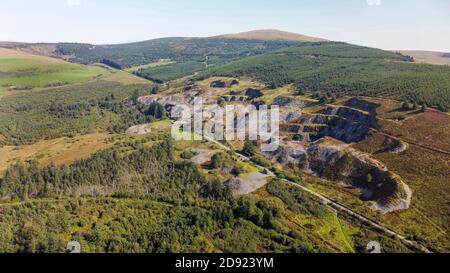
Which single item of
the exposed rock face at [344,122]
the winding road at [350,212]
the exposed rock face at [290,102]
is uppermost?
the exposed rock face at [290,102]

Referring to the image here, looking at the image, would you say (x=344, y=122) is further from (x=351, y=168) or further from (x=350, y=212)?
(x=350, y=212)

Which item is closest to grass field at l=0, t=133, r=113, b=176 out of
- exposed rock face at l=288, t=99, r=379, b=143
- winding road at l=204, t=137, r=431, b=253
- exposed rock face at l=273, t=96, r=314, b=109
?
winding road at l=204, t=137, r=431, b=253

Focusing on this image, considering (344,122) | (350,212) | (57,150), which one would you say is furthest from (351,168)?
(57,150)

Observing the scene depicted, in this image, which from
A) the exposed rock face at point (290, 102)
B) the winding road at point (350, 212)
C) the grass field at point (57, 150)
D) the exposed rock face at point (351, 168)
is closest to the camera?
the winding road at point (350, 212)

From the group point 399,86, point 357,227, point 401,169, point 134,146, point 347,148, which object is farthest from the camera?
point 399,86

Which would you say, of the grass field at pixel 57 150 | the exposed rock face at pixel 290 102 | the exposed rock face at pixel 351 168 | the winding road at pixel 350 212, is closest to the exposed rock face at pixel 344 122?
the exposed rock face at pixel 351 168

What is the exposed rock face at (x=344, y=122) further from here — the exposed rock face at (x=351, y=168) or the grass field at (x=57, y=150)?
the grass field at (x=57, y=150)

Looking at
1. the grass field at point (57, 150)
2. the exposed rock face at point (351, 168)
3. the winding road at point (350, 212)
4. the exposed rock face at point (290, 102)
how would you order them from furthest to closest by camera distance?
the exposed rock face at point (290, 102) < the grass field at point (57, 150) < the exposed rock face at point (351, 168) < the winding road at point (350, 212)
